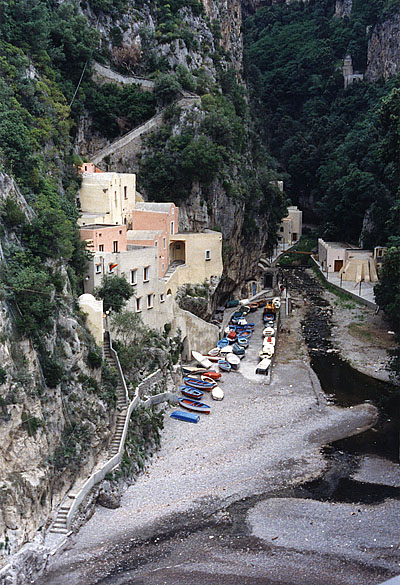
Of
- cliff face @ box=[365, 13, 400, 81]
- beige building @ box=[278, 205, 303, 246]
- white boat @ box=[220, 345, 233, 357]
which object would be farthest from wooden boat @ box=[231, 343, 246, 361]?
cliff face @ box=[365, 13, 400, 81]

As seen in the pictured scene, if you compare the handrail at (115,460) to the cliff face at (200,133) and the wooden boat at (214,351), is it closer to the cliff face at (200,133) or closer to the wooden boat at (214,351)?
the wooden boat at (214,351)

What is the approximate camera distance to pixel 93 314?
40281 millimetres

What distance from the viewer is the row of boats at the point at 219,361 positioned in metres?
45.8

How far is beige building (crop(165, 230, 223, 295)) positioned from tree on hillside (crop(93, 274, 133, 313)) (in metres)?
11.7

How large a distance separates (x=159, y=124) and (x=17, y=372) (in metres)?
40.4

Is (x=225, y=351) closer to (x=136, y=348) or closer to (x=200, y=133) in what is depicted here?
(x=136, y=348)

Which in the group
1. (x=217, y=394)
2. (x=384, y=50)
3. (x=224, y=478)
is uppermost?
(x=384, y=50)

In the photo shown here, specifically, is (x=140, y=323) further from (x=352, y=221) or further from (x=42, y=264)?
(x=352, y=221)

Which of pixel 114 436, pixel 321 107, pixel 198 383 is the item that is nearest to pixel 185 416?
pixel 198 383

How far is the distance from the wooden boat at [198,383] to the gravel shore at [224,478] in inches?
48.8

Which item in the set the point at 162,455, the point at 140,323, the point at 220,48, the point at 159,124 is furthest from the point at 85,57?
the point at 162,455

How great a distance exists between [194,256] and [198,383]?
42.4 feet

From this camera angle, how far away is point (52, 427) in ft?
108

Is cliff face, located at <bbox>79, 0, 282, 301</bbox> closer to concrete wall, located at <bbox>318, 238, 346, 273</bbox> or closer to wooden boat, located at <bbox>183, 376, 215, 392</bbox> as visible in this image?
concrete wall, located at <bbox>318, 238, 346, 273</bbox>
